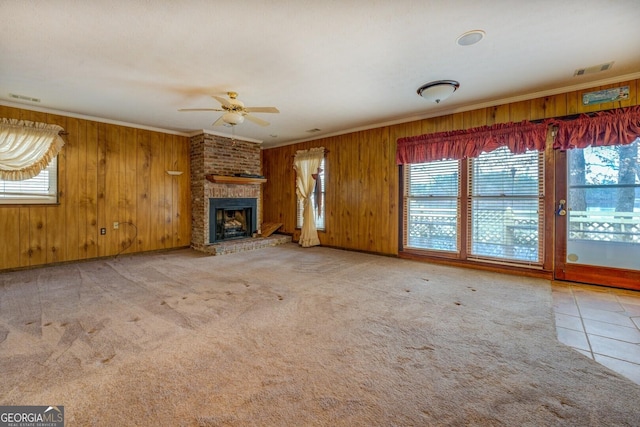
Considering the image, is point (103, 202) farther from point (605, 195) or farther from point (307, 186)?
point (605, 195)

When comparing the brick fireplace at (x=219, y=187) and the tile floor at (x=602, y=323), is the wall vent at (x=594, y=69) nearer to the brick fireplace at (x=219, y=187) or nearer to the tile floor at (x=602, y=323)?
the tile floor at (x=602, y=323)

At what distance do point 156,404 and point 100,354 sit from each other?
817 millimetres

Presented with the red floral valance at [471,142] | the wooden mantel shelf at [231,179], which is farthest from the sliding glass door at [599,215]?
the wooden mantel shelf at [231,179]

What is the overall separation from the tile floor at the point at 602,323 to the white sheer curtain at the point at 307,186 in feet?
13.8

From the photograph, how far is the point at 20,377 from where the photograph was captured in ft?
5.47

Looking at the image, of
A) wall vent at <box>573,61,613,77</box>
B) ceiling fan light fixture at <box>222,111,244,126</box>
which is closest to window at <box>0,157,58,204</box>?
ceiling fan light fixture at <box>222,111,244,126</box>

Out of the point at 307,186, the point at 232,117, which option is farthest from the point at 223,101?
the point at 307,186

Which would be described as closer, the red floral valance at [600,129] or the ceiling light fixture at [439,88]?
the red floral valance at [600,129]

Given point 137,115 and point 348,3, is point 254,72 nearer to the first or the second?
point 348,3

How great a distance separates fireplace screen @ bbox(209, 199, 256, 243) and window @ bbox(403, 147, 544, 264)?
3565 millimetres

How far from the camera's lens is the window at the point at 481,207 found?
3.84 metres

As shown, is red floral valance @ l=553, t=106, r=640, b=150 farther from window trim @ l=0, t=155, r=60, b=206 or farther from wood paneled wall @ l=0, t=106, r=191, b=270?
window trim @ l=0, t=155, r=60, b=206

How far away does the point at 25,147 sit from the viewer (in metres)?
4.07

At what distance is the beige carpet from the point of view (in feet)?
4.68
